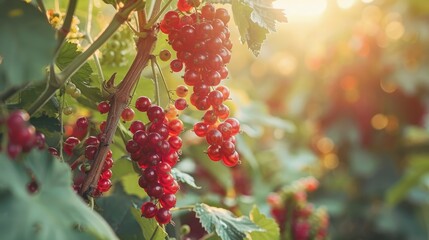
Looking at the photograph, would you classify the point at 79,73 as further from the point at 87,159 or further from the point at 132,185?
the point at 132,185

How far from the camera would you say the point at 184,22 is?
2.43 ft

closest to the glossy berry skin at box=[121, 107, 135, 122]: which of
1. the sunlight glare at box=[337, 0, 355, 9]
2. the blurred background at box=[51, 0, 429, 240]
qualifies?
the blurred background at box=[51, 0, 429, 240]

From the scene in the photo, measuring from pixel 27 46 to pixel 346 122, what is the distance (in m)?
2.78

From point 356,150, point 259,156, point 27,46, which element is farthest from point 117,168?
point 356,150

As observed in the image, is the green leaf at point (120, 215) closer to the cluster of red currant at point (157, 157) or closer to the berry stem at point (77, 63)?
the cluster of red currant at point (157, 157)

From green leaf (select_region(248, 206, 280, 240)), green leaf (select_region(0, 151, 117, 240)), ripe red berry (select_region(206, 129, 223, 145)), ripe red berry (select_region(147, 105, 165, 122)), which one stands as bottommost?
green leaf (select_region(0, 151, 117, 240))

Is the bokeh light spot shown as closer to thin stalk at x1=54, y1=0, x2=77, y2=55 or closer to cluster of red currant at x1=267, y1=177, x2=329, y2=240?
cluster of red currant at x1=267, y1=177, x2=329, y2=240

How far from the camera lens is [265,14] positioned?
0.72 meters

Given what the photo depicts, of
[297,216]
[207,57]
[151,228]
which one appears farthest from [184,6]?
[297,216]

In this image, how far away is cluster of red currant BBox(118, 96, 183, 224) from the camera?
27.8 inches

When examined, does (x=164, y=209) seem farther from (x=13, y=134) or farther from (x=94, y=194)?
(x=13, y=134)

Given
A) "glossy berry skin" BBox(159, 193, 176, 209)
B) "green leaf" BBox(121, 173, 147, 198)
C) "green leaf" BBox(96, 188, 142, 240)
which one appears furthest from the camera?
"green leaf" BBox(121, 173, 147, 198)

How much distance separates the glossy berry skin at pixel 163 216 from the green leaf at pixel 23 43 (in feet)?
0.79

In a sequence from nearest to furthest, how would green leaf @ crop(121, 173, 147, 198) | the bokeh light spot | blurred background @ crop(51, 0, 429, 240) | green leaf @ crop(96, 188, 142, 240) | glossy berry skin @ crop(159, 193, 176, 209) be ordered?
glossy berry skin @ crop(159, 193, 176, 209) → green leaf @ crop(96, 188, 142, 240) → green leaf @ crop(121, 173, 147, 198) → blurred background @ crop(51, 0, 429, 240) → the bokeh light spot
